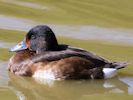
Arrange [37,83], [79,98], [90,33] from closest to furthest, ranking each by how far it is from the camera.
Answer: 1. [79,98]
2. [37,83]
3. [90,33]

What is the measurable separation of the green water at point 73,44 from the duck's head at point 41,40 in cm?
41

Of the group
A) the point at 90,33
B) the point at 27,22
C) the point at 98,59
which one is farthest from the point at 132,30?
the point at 98,59

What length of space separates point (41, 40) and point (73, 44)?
114 cm

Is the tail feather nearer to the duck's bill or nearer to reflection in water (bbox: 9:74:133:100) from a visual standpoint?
reflection in water (bbox: 9:74:133:100)

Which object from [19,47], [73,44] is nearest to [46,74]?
[19,47]

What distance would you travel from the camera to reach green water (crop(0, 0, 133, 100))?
7.16 meters

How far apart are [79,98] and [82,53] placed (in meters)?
0.78

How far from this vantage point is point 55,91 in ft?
23.9

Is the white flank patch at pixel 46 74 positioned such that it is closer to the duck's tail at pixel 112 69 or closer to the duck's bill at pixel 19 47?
the duck's bill at pixel 19 47

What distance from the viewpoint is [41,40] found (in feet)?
25.8

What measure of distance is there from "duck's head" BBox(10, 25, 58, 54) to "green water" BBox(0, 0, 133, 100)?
0.41 m

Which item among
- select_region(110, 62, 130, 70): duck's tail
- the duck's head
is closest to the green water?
select_region(110, 62, 130, 70): duck's tail

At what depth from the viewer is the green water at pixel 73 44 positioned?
282 inches

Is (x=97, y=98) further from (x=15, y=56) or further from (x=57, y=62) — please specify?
(x=15, y=56)
